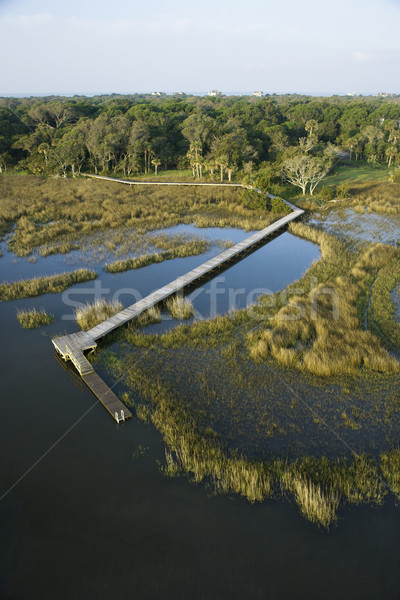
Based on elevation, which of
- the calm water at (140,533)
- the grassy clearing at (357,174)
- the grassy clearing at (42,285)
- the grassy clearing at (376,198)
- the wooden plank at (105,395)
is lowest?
the calm water at (140,533)

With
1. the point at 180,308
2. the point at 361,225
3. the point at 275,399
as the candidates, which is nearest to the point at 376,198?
the point at 361,225

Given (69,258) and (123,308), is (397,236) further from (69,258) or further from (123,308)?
(69,258)

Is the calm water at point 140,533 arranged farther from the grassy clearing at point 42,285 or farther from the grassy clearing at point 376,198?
the grassy clearing at point 376,198

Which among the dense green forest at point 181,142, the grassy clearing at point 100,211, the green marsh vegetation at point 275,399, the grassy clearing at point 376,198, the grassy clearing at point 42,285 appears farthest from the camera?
the dense green forest at point 181,142

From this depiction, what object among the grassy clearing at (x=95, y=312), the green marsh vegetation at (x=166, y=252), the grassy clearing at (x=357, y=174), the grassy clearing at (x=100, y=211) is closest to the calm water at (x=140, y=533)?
the grassy clearing at (x=95, y=312)

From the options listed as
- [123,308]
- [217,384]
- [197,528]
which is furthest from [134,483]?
[123,308]

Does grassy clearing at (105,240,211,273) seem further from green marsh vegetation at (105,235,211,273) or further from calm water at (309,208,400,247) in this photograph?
calm water at (309,208,400,247)

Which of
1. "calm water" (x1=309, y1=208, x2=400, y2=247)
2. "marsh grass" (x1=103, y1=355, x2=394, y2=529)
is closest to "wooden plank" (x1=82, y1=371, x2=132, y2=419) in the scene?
"marsh grass" (x1=103, y1=355, x2=394, y2=529)
